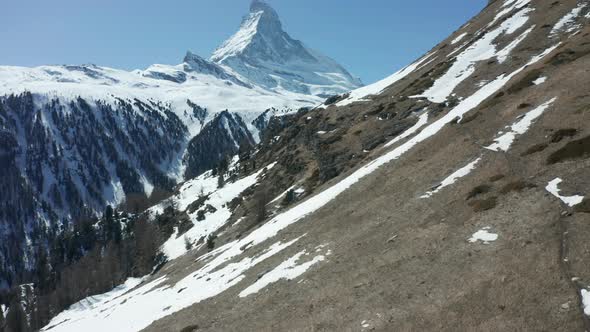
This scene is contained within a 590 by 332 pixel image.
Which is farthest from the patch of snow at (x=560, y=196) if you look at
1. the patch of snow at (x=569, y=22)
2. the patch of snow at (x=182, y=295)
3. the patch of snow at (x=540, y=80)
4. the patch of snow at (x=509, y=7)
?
the patch of snow at (x=509, y=7)

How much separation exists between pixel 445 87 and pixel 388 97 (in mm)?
22675

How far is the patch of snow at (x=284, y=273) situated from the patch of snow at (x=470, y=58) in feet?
181

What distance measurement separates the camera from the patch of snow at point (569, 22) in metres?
77.6

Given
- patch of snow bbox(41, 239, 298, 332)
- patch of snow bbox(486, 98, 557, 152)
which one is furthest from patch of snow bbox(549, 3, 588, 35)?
patch of snow bbox(41, 239, 298, 332)

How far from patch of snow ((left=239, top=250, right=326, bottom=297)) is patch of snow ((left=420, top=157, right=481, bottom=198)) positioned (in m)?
11.1

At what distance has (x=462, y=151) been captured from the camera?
141 ft

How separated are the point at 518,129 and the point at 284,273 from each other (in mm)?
26632

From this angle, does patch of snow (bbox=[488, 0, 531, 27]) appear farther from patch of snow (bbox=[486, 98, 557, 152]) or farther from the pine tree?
the pine tree

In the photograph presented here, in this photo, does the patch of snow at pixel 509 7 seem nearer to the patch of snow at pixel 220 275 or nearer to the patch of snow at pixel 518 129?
the patch of snow at pixel 220 275

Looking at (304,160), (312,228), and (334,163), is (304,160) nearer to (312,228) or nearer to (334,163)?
(334,163)

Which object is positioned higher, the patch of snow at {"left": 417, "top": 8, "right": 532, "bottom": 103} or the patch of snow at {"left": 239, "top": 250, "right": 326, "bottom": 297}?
the patch of snow at {"left": 417, "top": 8, "right": 532, "bottom": 103}

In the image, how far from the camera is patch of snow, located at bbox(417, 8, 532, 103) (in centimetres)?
8462

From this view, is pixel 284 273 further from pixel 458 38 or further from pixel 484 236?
pixel 458 38

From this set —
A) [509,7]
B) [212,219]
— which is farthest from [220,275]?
[509,7]
